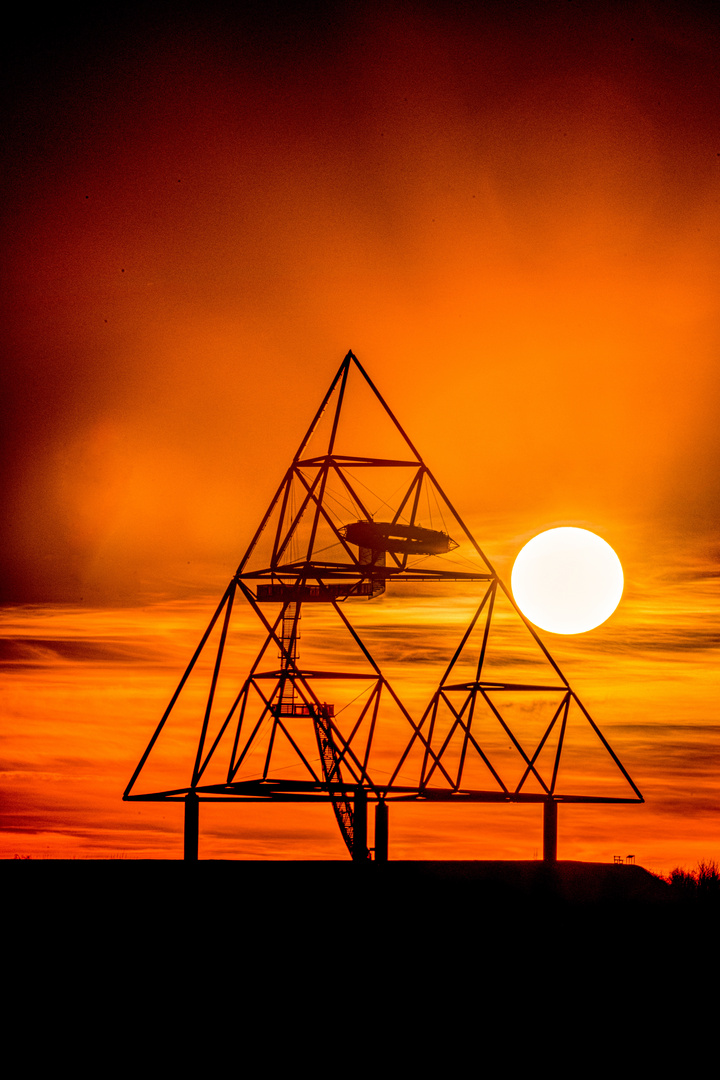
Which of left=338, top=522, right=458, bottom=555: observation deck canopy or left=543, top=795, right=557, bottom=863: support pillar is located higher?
left=338, top=522, right=458, bottom=555: observation deck canopy

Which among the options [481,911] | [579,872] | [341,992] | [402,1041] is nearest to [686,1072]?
[402,1041]

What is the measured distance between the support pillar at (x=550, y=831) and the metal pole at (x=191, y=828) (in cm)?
1259

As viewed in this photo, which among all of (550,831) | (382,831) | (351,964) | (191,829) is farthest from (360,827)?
(351,964)

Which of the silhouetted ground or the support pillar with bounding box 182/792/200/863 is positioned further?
the support pillar with bounding box 182/792/200/863

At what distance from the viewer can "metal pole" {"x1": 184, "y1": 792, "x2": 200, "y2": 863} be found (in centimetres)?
4169

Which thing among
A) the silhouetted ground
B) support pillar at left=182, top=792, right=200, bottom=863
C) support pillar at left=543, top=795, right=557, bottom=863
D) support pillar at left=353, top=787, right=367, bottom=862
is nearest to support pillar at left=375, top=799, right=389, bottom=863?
support pillar at left=353, top=787, right=367, bottom=862

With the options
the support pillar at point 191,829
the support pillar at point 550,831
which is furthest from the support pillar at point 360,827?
the support pillar at point 550,831

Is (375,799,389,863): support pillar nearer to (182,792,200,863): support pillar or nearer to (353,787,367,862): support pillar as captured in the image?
(353,787,367,862): support pillar

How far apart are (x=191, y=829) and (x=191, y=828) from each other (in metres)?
0.03

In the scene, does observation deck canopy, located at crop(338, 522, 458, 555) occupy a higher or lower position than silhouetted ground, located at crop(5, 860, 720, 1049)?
higher

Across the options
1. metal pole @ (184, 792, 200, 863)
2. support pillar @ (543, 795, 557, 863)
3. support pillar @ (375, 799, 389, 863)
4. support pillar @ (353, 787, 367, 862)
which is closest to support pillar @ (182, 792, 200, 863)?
metal pole @ (184, 792, 200, 863)

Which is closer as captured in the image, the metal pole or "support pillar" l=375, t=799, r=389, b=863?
the metal pole

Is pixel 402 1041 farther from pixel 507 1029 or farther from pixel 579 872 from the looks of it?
pixel 579 872

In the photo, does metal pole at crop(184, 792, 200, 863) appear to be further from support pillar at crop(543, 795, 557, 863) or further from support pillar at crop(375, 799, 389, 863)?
support pillar at crop(543, 795, 557, 863)
